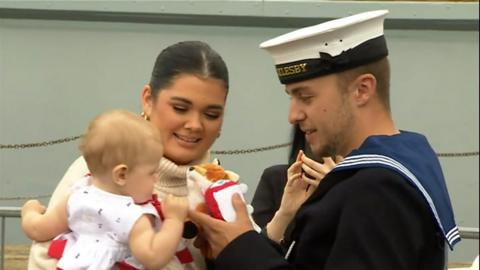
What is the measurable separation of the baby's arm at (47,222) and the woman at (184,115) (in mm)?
57

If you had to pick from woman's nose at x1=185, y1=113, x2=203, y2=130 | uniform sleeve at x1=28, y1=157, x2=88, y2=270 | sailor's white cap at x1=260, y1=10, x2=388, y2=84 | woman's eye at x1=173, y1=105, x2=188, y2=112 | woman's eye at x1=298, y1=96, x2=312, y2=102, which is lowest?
uniform sleeve at x1=28, y1=157, x2=88, y2=270

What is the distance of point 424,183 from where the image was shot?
2.14 metres

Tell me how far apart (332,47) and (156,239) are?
0.71 meters

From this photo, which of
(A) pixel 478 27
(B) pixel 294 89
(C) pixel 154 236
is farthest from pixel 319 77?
(A) pixel 478 27

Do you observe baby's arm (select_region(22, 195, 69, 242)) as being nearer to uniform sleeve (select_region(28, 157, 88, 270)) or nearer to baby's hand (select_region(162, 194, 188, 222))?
uniform sleeve (select_region(28, 157, 88, 270))

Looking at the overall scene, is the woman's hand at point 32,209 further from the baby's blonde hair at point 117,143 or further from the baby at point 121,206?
the baby's blonde hair at point 117,143

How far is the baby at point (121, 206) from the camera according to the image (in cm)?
197

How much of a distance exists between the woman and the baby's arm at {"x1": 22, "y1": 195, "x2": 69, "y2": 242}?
2.3 inches

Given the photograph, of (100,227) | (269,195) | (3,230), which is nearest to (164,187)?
(100,227)

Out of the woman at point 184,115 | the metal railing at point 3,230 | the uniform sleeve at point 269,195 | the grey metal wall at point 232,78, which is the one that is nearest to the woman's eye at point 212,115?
the woman at point 184,115

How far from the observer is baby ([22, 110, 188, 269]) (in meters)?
1.97

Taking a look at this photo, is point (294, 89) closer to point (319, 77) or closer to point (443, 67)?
point (319, 77)

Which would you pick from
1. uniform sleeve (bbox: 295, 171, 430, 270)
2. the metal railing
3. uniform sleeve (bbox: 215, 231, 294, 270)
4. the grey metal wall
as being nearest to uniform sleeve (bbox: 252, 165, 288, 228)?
uniform sleeve (bbox: 215, 231, 294, 270)

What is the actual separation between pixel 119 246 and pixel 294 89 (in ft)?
2.11
